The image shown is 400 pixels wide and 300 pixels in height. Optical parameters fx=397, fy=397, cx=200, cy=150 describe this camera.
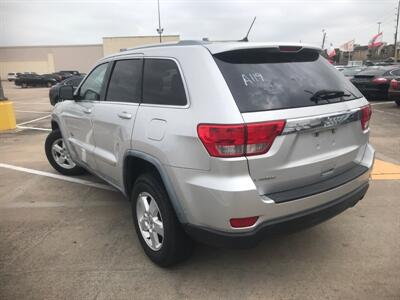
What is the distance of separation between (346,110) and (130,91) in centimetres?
190

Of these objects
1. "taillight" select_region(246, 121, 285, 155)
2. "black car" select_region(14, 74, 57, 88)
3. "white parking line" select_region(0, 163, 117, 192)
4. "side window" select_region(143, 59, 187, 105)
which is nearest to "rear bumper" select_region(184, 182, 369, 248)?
"taillight" select_region(246, 121, 285, 155)

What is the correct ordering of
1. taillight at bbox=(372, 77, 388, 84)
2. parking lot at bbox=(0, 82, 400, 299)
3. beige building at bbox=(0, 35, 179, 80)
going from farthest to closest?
beige building at bbox=(0, 35, 179, 80), taillight at bbox=(372, 77, 388, 84), parking lot at bbox=(0, 82, 400, 299)

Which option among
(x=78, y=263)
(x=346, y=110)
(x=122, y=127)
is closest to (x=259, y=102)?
(x=346, y=110)

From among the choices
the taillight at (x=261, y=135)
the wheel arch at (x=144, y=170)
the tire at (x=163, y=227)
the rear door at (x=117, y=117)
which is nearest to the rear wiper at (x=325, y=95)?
the taillight at (x=261, y=135)

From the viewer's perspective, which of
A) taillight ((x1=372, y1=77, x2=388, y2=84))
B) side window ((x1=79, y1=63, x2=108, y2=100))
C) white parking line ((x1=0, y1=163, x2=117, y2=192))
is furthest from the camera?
taillight ((x1=372, y1=77, x2=388, y2=84))

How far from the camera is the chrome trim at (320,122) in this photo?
8.93ft

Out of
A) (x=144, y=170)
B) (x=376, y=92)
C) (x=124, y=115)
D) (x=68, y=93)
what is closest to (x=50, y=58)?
(x=376, y=92)

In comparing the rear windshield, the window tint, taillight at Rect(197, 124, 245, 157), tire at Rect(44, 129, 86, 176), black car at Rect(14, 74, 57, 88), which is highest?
the rear windshield

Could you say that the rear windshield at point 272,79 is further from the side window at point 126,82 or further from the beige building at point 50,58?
the beige building at point 50,58

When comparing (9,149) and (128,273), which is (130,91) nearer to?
(128,273)

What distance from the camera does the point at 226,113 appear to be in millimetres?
2609

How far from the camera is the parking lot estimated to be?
303 cm

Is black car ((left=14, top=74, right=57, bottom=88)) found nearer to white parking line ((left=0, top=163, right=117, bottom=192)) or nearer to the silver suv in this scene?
white parking line ((left=0, top=163, right=117, bottom=192))

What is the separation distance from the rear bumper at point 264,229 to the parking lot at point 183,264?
193mm
